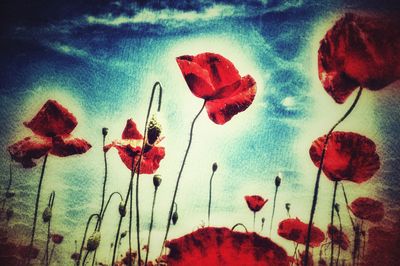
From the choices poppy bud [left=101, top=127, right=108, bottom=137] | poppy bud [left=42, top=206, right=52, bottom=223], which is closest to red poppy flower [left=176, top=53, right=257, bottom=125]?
poppy bud [left=101, top=127, right=108, bottom=137]

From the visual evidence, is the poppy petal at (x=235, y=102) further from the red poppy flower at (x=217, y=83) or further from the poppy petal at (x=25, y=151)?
the poppy petal at (x=25, y=151)

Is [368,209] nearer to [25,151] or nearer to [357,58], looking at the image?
[357,58]

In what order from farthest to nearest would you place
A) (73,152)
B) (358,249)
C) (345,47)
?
(73,152)
(358,249)
(345,47)

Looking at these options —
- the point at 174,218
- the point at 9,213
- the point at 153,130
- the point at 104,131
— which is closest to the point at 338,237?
the point at 174,218

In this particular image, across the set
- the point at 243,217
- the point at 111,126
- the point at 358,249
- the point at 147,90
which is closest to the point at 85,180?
the point at 111,126

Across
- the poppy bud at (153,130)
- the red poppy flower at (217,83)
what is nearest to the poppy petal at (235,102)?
the red poppy flower at (217,83)

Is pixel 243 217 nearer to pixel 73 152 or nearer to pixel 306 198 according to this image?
pixel 306 198
